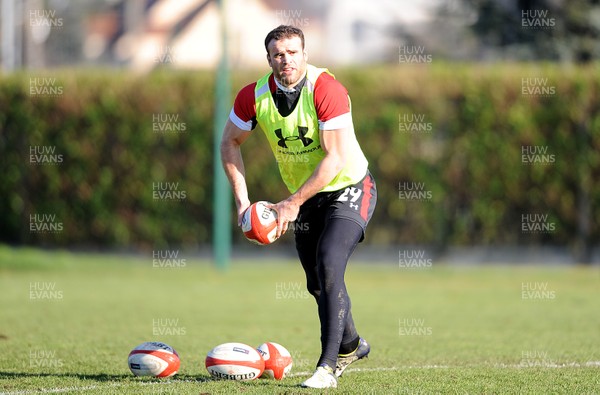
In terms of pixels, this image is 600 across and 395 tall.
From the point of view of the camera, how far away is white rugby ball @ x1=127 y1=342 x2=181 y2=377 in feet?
24.2

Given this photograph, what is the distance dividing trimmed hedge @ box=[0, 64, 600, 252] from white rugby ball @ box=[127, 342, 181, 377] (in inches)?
523

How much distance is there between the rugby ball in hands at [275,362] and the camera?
737cm

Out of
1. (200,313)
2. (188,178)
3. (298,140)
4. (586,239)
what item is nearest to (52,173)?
(188,178)

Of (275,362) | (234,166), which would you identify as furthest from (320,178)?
(275,362)

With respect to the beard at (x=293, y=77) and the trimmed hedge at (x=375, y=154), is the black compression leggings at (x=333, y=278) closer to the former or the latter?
the beard at (x=293, y=77)

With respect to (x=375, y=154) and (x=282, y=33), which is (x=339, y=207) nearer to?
(x=282, y=33)

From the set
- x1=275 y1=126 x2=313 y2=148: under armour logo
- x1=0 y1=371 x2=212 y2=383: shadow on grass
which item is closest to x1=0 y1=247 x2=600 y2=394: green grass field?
x1=0 y1=371 x2=212 y2=383: shadow on grass

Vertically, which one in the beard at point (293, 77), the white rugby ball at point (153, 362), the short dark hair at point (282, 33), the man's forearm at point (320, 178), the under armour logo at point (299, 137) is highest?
the short dark hair at point (282, 33)

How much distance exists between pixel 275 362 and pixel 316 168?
1.61 metres

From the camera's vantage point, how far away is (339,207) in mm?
7148

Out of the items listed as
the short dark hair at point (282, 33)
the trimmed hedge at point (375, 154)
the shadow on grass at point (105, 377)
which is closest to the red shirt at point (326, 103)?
the short dark hair at point (282, 33)

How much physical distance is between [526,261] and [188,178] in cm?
761

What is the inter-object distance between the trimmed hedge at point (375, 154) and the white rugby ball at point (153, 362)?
13281mm

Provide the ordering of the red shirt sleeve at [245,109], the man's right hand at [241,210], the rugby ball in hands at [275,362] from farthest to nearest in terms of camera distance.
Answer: the rugby ball in hands at [275,362]
the red shirt sleeve at [245,109]
the man's right hand at [241,210]
